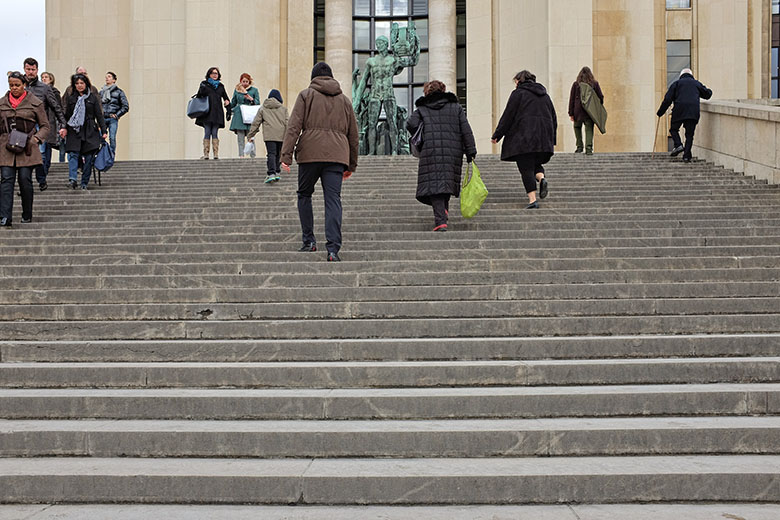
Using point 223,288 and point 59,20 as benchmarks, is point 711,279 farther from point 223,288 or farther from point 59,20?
point 59,20

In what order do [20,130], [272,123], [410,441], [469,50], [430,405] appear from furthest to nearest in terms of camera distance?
[469,50], [272,123], [20,130], [430,405], [410,441]

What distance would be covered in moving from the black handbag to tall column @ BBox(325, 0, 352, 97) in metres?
15.9

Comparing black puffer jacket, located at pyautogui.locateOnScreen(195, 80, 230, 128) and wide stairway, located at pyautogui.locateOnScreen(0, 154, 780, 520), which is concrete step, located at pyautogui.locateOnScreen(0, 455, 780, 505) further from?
black puffer jacket, located at pyautogui.locateOnScreen(195, 80, 230, 128)

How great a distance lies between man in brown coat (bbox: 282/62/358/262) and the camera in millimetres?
7434

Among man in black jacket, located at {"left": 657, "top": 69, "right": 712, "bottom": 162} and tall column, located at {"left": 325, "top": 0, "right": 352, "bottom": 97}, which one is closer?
man in black jacket, located at {"left": 657, "top": 69, "right": 712, "bottom": 162}

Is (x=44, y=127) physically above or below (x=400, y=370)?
above

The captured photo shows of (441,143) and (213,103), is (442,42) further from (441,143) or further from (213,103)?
(441,143)

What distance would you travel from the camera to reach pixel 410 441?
4312 mm

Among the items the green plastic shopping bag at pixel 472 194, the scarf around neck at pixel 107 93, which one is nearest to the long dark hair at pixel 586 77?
the green plastic shopping bag at pixel 472 194

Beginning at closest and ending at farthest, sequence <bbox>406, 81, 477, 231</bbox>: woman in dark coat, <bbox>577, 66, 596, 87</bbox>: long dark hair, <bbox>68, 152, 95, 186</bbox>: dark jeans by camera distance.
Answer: <bbox>406, 81, 477, 231</bbox>: woman in dark coat < <bbox>68, 152, 95, 186</bbox>: dark jeans < <bbox>577, 66, 596, 87</bbox>: long dark hair

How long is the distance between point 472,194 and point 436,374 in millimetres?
4053

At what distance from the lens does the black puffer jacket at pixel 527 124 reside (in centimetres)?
990

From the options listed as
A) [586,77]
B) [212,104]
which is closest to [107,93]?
[212,104]

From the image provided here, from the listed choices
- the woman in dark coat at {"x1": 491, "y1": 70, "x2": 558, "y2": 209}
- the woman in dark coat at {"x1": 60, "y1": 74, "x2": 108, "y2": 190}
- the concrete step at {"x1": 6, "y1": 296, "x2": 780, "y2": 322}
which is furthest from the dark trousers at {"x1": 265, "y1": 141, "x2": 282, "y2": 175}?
the concrete step at {"x1": 6, "y1": 296, "x2": 780, "y2": 322}
